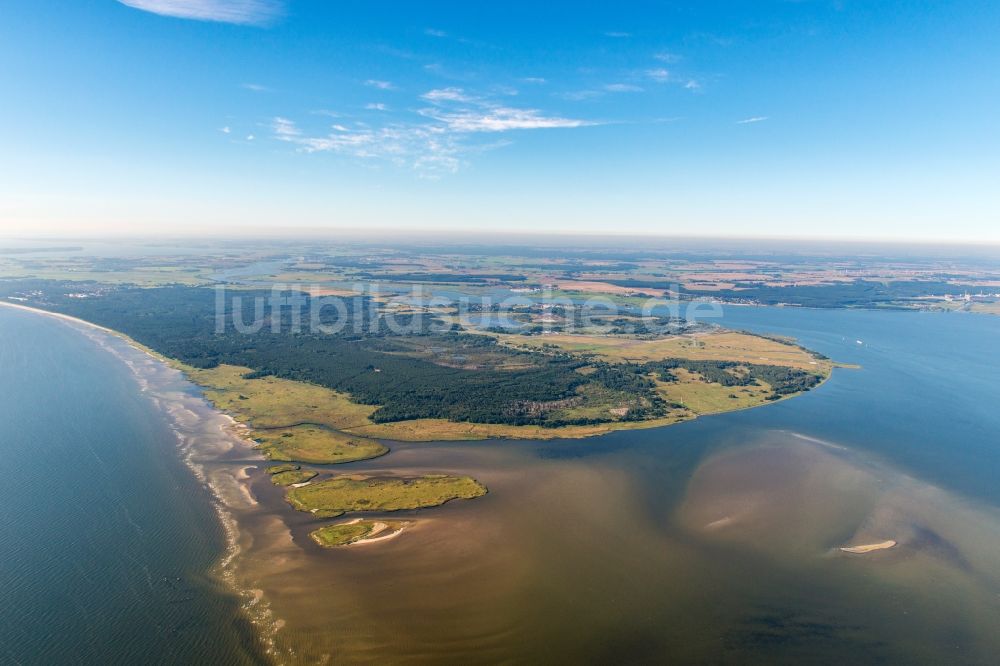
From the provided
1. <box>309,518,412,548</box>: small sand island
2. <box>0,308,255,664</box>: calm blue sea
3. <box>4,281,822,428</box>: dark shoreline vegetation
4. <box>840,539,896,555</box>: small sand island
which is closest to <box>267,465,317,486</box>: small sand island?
<box>0,308,255,664</box>: calm blue sea

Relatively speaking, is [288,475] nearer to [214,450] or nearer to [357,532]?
[214,450]

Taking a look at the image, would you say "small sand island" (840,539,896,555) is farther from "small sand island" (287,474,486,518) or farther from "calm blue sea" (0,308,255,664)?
"calm blue sea" (0,308,255,664)

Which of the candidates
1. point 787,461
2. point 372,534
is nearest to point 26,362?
point 372,534

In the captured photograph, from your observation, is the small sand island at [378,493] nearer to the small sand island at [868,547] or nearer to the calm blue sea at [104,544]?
the calm blue sea at [104,544]

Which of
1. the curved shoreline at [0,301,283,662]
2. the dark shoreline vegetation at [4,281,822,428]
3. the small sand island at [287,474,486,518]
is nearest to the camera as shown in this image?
the curved shoreline at [0,301,283,662]

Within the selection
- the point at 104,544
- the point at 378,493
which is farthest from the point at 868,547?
the point at 104,544

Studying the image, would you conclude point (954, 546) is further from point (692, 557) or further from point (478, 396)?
point (478, 396)
